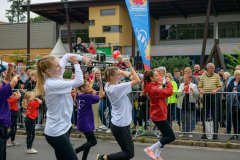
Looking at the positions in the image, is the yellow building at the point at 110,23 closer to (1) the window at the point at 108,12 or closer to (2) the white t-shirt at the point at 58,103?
(1) the window at the point at 108,12

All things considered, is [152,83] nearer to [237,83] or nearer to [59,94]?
[59,94]

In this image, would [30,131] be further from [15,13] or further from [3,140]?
[15,13]

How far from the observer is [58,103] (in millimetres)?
4145

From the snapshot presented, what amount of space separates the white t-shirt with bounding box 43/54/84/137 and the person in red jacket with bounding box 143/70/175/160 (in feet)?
8.77

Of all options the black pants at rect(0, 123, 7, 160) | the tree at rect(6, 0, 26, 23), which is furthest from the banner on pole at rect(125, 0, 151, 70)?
the tree at rect(6, 0, 26, 23)

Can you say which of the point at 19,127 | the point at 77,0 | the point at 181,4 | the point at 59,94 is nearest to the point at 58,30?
the point at 77,0

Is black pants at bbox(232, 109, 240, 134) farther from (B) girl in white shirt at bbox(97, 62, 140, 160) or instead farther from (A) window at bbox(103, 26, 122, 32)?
(A) window at bbox(103, 26, 122, 32)

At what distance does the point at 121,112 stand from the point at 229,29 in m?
33.1

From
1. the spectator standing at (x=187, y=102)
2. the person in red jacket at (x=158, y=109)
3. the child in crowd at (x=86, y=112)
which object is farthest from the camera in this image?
the spectator standing at (x=187, y=102)

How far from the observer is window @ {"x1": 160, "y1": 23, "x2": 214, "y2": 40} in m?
36.7

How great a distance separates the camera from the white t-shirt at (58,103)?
4.09 meters

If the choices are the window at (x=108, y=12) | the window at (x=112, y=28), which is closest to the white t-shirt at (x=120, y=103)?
the window at (x=112, y=28)

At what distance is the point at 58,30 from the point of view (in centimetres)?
4456

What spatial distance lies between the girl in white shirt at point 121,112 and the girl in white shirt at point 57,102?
1282 millimetres
